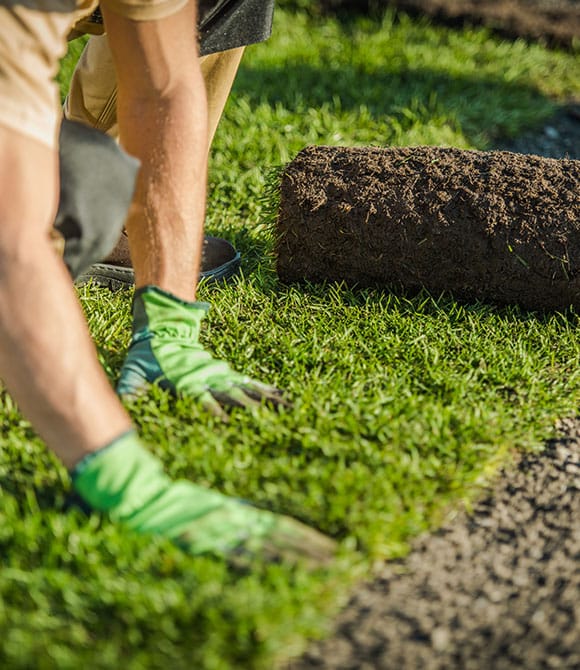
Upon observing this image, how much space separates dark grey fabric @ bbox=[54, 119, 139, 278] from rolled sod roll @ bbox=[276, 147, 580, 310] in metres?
1.01

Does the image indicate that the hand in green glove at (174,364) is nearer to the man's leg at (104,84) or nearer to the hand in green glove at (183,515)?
the hand in green glove at (183,515)

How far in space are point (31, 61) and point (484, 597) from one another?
149cm

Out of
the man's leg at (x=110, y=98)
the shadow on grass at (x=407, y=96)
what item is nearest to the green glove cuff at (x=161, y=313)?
the man's leg at (x=110, y=98)

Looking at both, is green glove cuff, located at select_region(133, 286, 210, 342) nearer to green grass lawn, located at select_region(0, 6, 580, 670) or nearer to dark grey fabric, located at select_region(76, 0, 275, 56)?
green grass lawn, located at select_region(0, 6, 580, 670)

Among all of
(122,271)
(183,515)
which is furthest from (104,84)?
(183,515)

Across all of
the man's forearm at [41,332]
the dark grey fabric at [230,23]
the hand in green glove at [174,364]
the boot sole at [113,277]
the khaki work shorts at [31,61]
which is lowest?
the boot sole at [113,277]

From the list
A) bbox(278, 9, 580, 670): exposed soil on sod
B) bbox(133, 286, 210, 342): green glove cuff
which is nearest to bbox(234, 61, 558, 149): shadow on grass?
bbox(133, 286, 210, 342): green glove cuff

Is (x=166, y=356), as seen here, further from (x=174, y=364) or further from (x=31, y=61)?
(x=31, y=61)

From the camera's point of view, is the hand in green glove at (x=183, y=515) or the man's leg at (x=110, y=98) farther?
the man's leg at (x=110, y=98)

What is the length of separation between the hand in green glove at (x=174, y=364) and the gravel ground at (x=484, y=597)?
2.14ft

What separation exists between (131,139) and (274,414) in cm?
90

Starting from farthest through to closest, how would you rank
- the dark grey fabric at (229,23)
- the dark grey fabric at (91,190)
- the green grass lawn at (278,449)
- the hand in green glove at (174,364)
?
the dark grey fabric at (229,23) → the hand in green glove at (174,364) → the dark grey fabric at (91,190) → the green grass lawn at (278,449)

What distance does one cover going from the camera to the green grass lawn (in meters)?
1.61

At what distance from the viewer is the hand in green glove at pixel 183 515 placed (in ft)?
5.73
